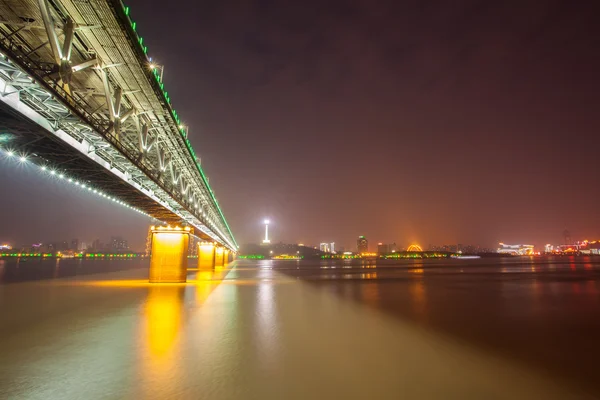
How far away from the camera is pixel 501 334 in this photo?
15.2 metres

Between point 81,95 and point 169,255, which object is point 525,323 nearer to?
point 81,95

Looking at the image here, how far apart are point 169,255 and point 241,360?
101 ft

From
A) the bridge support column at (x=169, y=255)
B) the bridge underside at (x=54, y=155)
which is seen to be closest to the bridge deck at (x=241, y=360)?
the bridge underside at (x=54, y=155)

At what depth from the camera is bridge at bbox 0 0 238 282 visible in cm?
1209

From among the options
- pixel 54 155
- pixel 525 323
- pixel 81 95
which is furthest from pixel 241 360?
pixel 81 95

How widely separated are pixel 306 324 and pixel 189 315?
6102 mm

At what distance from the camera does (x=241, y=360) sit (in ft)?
33.1

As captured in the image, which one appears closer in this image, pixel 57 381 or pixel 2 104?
pixel 57 381

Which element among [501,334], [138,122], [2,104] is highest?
[138,122]

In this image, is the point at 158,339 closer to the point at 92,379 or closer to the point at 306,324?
the point at 92,379

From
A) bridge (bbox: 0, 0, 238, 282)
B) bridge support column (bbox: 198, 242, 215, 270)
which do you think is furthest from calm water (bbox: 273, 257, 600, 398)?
bridge support column (bbox: 198, 242, 215, 270)

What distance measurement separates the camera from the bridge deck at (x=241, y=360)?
786cm

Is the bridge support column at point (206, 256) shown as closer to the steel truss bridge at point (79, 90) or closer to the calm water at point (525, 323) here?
the steel truss bridge at point (79, 90)

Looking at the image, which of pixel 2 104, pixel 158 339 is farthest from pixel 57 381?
pixel 2 104
